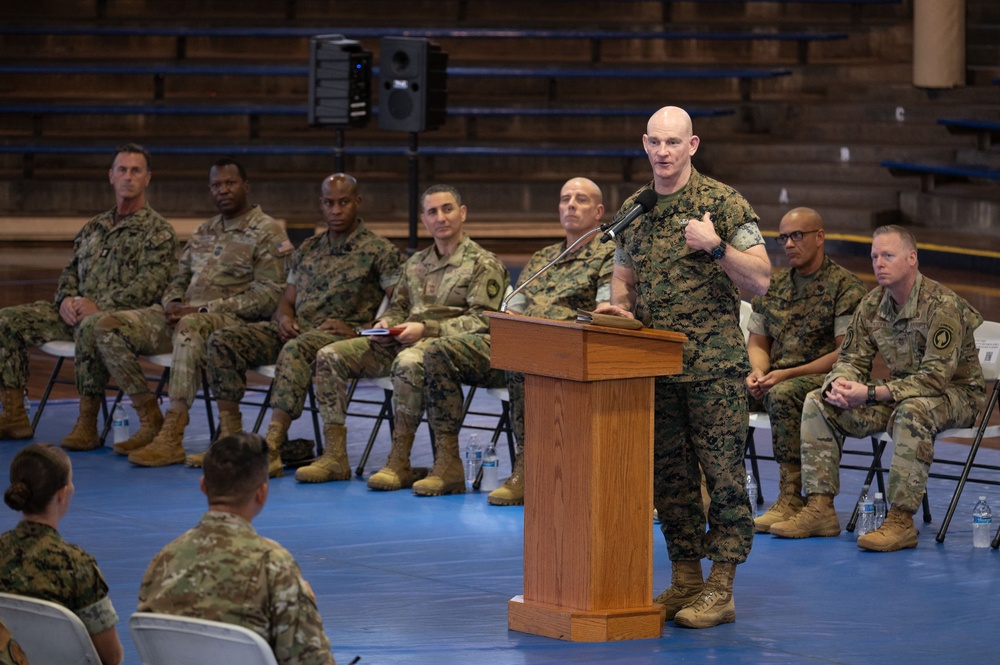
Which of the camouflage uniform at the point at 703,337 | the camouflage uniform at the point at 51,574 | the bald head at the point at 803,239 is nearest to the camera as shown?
the camouflage uniform at the point at 51,574

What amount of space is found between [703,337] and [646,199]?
451 mm

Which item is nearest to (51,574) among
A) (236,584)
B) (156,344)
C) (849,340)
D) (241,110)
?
(236,584)

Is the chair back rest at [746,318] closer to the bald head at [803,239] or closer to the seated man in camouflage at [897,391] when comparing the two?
the bald head at [803,239]

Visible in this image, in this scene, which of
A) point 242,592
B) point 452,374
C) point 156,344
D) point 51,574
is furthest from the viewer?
point 156,344

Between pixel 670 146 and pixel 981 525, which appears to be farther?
pixel 981 525

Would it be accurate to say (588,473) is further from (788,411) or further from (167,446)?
(167,446)

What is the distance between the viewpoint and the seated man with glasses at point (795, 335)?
6148mm

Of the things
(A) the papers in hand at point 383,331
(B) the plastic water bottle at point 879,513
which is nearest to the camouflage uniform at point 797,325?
(B) the plastic water bottle at point 879,513

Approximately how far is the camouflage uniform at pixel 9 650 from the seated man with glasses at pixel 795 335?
3.51 metres

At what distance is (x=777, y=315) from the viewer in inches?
251

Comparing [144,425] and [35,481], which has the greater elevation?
[35,481]

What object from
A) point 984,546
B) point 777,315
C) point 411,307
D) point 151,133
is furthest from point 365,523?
point 151,133

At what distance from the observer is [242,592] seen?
3158 millimetres

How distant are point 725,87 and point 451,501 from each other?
9.21 meters
